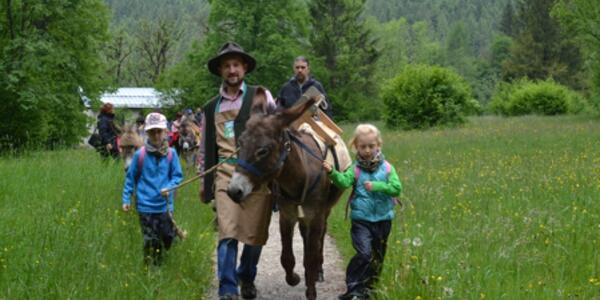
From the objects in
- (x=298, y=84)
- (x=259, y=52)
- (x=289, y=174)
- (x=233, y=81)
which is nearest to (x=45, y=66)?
(x=298, y=84)

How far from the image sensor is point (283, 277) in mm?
6719

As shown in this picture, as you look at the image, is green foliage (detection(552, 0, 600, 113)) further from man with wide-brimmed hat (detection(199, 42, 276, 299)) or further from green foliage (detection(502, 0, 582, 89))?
man with wide-brimmed hat (detection(199, 42, 276, 299))

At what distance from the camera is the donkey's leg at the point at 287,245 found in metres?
5.53

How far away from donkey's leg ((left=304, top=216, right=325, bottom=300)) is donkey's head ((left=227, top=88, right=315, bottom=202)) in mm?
919

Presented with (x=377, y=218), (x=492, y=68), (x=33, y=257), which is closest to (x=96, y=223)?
(x=33, y=257)

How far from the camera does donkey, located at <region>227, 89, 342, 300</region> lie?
171 inches

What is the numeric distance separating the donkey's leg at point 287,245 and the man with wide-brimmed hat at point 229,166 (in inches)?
8.8

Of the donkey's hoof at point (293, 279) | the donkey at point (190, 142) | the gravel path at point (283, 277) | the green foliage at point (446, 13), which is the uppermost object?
the green foliage at point (446, 13)

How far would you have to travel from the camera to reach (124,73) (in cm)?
7394

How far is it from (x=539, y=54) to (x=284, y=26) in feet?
98.6

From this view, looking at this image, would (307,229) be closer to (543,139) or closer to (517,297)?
(517,297)

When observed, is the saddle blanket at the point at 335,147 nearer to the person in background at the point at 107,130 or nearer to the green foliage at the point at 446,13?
the person in background at the point at 107,130

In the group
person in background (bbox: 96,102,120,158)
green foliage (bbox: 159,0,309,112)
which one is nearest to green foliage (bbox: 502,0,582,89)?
green foliage (bbox: 159,0,309,112)

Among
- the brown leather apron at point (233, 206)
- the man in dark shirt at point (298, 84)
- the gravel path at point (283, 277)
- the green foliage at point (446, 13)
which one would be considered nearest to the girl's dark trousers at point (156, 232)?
the gravel path at point (283, 277)
